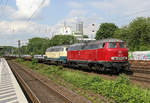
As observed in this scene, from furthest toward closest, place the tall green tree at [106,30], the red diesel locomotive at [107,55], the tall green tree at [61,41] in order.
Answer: the tall green tree at [61,41], the tall green tree at [106,30], the red diesel locomotive at [107,55]

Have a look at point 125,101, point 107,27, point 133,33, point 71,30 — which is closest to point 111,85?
point 125,101

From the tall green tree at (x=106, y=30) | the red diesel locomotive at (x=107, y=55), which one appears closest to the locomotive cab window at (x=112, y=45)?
the red diesel locomotive at (x=107, y=55)

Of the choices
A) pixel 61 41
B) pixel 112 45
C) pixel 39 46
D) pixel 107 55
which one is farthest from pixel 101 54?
pixel 39 46

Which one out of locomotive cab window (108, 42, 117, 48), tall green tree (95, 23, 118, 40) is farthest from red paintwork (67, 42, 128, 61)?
tall green tree (95, 23, 118, 40)

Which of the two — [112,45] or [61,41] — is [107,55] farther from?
→ [61,41]

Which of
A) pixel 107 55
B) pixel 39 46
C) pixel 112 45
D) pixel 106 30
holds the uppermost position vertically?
pixel 106 30

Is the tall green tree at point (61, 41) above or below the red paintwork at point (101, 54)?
above

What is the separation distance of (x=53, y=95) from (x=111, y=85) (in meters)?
3.98

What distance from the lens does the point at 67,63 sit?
32.3 meters

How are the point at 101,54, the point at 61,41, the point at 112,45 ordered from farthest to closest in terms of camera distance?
the point at 61,41 → the point at 101,54 → the point at 112,45

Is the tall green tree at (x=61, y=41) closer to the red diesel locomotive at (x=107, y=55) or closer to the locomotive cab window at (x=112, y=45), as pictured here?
the red diesel locomotive at (x=107, y=55)

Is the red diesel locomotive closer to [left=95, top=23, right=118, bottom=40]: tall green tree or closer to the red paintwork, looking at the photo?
the red paintwork

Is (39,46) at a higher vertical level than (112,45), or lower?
higher

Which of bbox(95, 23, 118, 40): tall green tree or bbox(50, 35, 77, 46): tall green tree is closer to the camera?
bbox(95, 23, 118, 40): tall green tree
